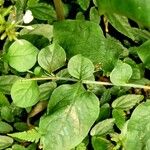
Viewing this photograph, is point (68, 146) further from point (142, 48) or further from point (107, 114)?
point (142, 48)

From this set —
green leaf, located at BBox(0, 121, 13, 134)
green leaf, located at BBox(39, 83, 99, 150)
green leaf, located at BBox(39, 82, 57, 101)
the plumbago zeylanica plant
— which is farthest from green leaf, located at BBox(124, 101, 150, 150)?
green leaf, located at BBox(0, 121, 13, 134)

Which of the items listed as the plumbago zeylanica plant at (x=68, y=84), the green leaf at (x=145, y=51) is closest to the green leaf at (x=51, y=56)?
the plumbago zeylanica plant at (x=68, y=84)

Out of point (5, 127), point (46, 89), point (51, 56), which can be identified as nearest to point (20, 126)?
point (5, 127)

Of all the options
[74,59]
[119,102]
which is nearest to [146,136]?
[119,102]

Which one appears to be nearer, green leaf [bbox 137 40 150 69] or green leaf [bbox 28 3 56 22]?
green leaf [bbox 137 40 150 69]

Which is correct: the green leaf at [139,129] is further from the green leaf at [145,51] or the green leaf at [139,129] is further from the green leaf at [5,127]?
the green leaf at [5,127]

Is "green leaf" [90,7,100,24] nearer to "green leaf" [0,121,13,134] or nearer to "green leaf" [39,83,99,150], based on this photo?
"green leaf" [39,83,99,150]
